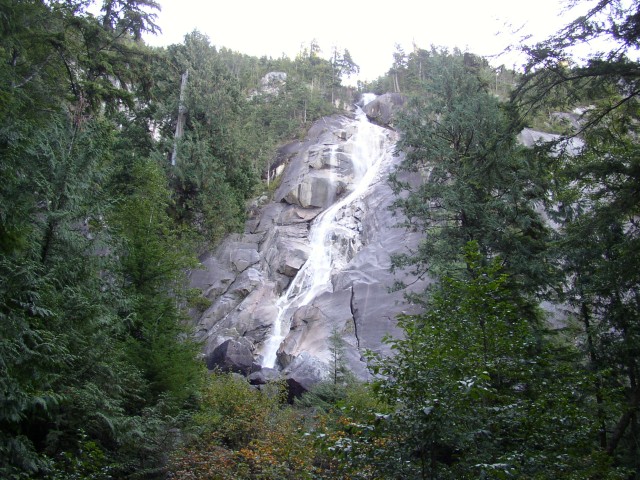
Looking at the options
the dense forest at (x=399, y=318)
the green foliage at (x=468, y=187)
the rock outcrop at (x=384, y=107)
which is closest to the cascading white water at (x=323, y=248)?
the rock outcrop at (x=384, y=107)

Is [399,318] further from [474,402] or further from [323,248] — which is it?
[323,248]

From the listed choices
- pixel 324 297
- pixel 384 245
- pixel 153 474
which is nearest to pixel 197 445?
pixel 153 474

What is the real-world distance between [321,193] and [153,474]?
30.5 meters

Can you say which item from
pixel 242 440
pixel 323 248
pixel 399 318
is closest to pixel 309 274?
pixel 323 248

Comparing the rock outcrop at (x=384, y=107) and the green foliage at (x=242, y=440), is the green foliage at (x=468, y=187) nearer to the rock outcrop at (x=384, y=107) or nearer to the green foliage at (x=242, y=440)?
the green foliage at (x=242, y=440)

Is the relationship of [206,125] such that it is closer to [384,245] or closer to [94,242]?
[384,245]

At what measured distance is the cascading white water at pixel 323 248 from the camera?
26347 millimetres

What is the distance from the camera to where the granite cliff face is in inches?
895

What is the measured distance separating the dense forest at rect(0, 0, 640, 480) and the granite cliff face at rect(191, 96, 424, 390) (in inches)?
197

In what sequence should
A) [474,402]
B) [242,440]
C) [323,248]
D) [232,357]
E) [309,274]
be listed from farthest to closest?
[323,248], [309,274], [232,357], [242,440], [474,402]

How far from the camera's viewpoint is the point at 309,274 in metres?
29.8

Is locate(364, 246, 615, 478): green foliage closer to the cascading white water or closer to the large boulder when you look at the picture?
the large boulder

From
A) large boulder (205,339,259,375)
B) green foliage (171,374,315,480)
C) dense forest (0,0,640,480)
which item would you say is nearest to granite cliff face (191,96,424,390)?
large boulder (205,339,259,375)

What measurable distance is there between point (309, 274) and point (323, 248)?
2793 mm
